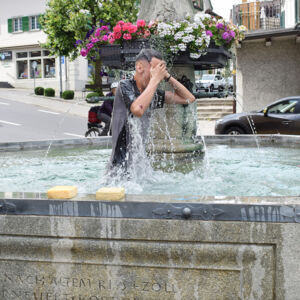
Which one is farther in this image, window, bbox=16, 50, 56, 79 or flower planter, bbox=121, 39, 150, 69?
window, bbox=16, 50, 56, 79

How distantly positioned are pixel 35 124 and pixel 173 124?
1632cm

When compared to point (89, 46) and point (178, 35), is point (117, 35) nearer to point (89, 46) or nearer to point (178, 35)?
point (89, 46)

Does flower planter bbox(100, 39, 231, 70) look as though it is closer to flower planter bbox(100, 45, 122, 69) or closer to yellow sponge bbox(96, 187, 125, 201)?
flower planter bbox(100, 45, 122, 69)

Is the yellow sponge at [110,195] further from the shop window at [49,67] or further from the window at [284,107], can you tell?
the shop window at [49,67]

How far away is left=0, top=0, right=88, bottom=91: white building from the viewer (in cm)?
4500

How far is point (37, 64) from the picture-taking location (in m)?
46.3

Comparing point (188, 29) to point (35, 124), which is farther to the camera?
point (35, 124)

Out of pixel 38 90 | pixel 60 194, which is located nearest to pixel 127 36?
pixel 60 194

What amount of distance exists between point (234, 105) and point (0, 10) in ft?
111

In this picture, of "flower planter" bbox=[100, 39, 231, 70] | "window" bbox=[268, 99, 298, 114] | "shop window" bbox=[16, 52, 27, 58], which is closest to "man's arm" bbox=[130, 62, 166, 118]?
"flower planter" bbox=[100, 39, 231, 70]

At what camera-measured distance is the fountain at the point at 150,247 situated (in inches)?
97.7

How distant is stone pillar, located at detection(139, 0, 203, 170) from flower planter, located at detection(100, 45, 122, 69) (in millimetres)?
749

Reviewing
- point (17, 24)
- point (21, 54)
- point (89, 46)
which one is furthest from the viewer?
point (21, 54)

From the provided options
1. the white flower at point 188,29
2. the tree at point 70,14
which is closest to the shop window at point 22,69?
the tree at point 70,14
